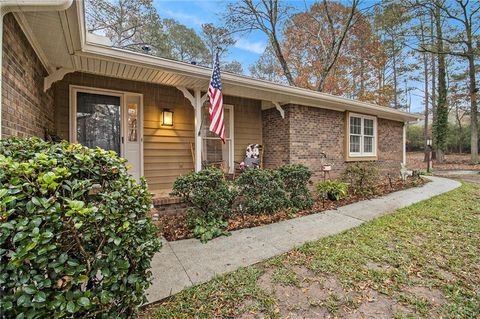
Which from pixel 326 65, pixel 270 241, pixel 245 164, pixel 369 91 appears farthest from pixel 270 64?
pixel 270 241

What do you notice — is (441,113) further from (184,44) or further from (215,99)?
(215,99)

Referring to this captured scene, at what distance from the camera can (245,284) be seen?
2.62m

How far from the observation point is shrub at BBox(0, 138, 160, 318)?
4.28 feet

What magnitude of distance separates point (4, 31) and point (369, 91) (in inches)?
713

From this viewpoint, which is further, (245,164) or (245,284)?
(245,164)

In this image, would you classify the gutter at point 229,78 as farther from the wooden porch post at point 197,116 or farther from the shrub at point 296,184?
the shrub at point 296,184

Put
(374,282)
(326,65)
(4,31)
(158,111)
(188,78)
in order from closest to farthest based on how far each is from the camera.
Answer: (4,31) < (374,282) < (188,78) < (158,111) < (326,65)

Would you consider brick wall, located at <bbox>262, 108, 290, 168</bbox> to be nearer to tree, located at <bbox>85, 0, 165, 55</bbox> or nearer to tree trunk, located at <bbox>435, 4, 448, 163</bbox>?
tree, located at <bbox>85, 0, 165, 55</bbox>

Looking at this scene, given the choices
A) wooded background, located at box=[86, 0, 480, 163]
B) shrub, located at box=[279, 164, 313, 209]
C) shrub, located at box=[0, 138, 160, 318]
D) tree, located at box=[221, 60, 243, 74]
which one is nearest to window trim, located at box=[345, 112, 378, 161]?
shrub, located at box=[279, 164, 313, 209]

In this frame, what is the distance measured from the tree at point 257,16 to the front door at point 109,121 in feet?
32.1

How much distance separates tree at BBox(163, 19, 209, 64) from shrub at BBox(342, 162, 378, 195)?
10.9 meters

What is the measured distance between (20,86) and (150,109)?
9.81 ft

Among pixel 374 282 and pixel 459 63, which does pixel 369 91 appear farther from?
pixel 374 282

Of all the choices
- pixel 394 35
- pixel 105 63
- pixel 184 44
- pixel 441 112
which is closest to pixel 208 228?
pixel 105 63
